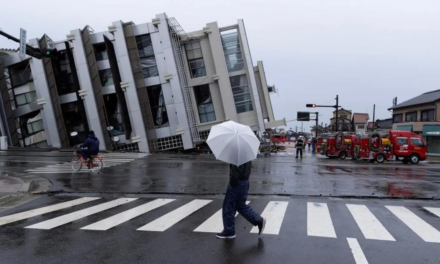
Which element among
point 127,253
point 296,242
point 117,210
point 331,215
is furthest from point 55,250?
point 331,215

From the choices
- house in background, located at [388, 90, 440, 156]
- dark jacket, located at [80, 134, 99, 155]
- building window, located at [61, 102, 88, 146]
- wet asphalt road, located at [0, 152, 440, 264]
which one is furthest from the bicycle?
house in background, located at [388, 90, 440, 156]

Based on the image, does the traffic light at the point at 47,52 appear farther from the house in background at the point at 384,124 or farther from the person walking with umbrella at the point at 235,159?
the house in background at the point at 384,124

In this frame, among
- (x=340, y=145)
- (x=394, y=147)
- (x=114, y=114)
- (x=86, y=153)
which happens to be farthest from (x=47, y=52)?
(x=394, y=147)

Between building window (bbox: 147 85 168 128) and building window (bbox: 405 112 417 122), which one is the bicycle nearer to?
building window (bbox: 147 85 168 128)

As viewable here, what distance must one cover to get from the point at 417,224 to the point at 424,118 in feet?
133

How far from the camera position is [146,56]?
33.3 m

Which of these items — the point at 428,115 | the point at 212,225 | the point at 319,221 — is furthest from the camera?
the point at 428,115

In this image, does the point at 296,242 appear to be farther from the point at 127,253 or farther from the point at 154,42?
Answer: the point at 154,42

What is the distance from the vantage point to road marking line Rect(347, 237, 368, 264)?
5122mm

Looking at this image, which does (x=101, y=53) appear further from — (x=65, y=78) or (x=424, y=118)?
(x=424, y=118)

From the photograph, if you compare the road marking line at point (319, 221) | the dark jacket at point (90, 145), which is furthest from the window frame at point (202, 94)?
the road marking line at point (319, 221)

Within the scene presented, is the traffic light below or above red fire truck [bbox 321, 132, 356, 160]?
above

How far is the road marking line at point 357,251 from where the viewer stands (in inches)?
202

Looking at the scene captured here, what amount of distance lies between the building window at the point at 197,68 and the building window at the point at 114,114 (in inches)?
321
